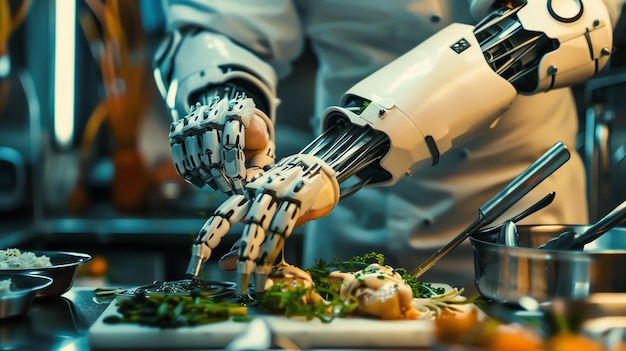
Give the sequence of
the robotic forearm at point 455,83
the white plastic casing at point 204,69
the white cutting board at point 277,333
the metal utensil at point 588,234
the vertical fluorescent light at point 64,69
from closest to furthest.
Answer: the white cutting board at point 277,333 < the metal utensil at point 588,234 < the robotic forearm at point 455,83 < the white plastic casing at point 204,69 < the vertical fluorescent light at point 64,69

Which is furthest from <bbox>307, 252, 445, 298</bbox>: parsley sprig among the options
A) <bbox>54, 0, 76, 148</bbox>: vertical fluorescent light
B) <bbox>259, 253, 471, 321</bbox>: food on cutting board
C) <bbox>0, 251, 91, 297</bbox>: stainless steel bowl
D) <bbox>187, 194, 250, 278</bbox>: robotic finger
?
<bbox>54, 0, 76, 148</bbox>: vertical fluorescent light

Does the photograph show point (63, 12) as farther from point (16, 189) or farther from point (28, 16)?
point (16, 189)

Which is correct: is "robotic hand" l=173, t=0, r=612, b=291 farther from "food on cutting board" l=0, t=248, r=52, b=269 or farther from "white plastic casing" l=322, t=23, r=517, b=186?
"food on cutting board" l=0, t=248, r=52, b=269

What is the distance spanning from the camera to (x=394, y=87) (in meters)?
1.05

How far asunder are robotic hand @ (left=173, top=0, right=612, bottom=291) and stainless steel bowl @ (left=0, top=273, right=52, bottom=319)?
8.0 inches

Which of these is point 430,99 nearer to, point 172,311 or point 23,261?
point 172,311

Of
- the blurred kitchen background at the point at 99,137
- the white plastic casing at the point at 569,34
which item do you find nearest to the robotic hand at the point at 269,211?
the white plastic casing at the point at 569,34

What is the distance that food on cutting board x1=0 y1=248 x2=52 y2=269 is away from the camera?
0.95 m

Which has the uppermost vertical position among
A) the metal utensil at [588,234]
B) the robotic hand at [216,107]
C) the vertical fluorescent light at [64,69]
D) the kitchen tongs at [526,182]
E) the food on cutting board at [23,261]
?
the vertical fluorescent light at [64,69]

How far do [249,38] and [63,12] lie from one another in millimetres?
1504

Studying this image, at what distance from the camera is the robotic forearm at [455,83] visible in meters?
1.01

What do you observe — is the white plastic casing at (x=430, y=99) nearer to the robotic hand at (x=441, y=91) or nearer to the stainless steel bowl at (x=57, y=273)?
the robotic hand at (x=441, y=91)

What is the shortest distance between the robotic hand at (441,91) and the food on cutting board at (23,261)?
0.24m

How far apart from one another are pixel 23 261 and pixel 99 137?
1.79m
